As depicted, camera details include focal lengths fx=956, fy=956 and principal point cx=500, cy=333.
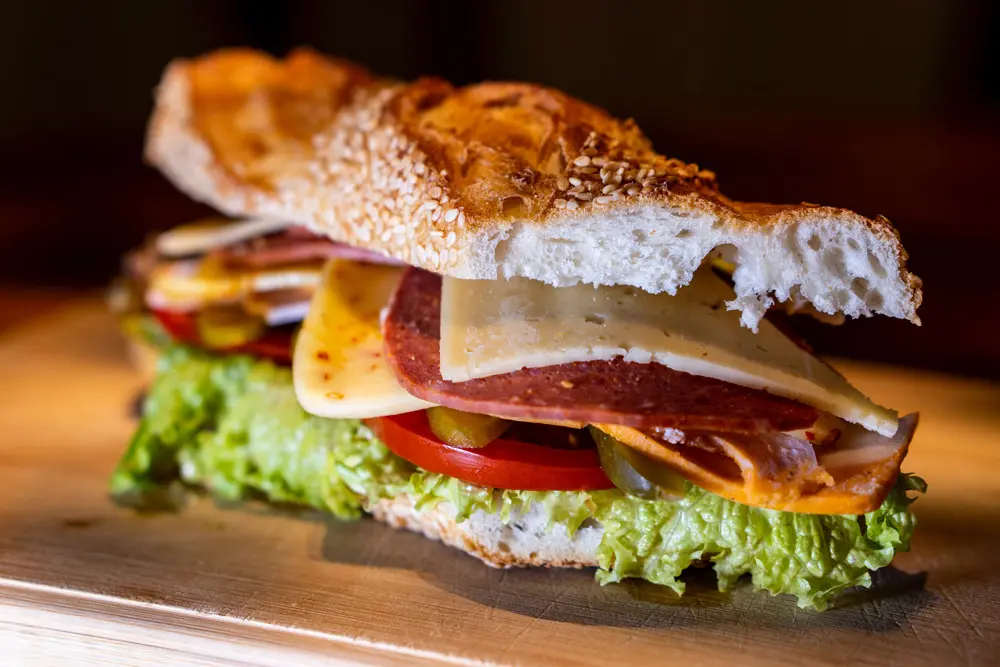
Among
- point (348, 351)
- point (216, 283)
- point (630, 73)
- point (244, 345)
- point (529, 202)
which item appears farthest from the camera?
point (630, 73)

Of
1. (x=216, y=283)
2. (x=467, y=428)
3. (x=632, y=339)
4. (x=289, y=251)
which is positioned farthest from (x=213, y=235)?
(x=632, y=339)

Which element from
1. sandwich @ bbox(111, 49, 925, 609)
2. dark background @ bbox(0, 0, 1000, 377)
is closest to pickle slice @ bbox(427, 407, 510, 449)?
sandwich @ bbox(111, 49, 925, 609)

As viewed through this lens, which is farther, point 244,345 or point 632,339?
point 244,345

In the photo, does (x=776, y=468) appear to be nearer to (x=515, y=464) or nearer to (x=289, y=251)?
(x=515, y=464)

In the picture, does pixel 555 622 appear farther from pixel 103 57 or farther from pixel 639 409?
pixel 103 57

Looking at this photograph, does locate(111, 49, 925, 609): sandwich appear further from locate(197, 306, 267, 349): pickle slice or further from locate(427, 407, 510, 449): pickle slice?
locate(197, 306, 267, 349): pickle slice

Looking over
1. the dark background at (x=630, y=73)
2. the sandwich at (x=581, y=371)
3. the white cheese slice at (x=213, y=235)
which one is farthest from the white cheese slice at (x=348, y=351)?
the dark background at (x=630, y=73)

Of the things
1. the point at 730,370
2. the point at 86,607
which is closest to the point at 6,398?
the point at 86,607

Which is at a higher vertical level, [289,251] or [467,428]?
[289,251]
